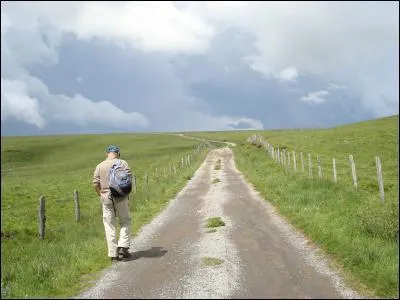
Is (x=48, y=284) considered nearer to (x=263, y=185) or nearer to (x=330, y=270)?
(x=330, y=270)

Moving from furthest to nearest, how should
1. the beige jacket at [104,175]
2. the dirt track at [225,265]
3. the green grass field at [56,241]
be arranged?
the beige jacket at [104,175] < the green grass field at [56,241] < the dirt track at [225,265]

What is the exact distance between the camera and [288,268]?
9.68m

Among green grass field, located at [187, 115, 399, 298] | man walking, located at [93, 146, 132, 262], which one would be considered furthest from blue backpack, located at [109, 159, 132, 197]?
green grass field, located at [187, 115, 399, 298]

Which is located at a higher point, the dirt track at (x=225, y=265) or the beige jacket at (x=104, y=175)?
the beige jacket at (x=104, y=175)

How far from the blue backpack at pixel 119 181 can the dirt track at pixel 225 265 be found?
5.55 feet

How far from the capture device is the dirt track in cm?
829

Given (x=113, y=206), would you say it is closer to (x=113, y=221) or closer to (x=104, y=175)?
(x=113, y=221)

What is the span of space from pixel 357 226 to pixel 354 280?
363 centimetres

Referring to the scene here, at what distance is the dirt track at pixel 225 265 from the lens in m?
8.29

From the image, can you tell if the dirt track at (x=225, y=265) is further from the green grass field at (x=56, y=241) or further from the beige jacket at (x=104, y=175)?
the beige jacket at (x=104, y=175)

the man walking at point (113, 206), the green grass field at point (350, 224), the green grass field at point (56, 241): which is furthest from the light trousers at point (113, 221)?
the green grass field at point (350, 224)

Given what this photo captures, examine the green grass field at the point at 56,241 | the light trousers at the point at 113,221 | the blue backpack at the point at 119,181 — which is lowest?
the green grass field at the point at 56,241

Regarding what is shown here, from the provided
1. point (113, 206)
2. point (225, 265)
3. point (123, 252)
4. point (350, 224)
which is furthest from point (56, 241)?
point (350, 224)

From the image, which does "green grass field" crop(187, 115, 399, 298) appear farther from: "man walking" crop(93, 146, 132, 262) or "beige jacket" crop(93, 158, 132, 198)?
"beige jacket" crop(93, 158, 132, 198)
